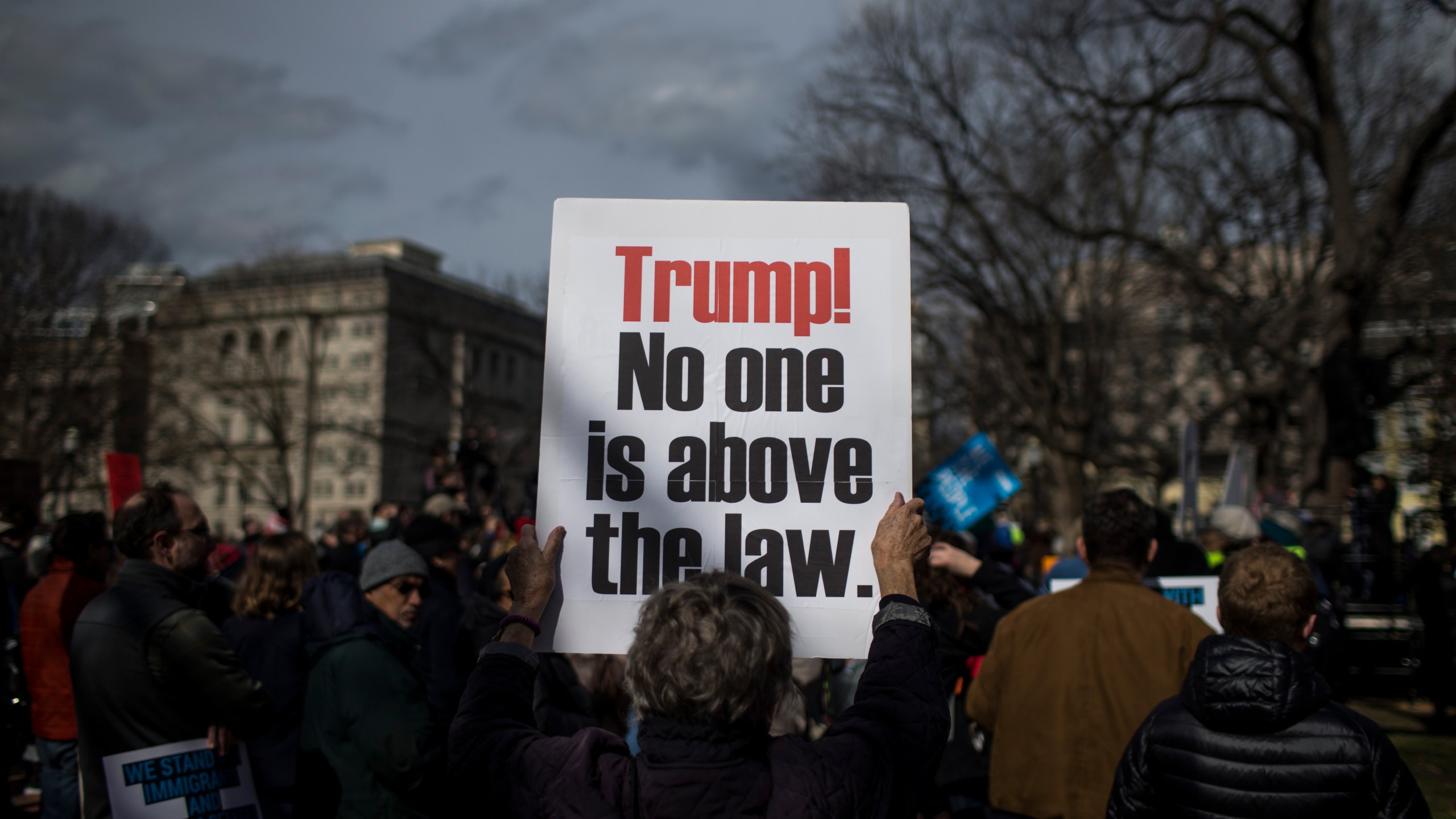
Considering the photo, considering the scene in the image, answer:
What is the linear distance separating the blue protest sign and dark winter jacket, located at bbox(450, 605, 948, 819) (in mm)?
3808

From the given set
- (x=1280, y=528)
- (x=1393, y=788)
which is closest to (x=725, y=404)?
(x=1393, y=788)

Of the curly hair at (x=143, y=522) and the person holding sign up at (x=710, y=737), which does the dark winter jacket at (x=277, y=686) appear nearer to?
the curly hair at (x=143, y=522)

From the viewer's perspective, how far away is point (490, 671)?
2398 mm

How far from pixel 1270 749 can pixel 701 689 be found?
5.49 ft

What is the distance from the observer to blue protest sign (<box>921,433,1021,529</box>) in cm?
615

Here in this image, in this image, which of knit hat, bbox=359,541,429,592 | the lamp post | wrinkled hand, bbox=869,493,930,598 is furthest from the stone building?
wrinkled hand, bbox=869,493,930,598

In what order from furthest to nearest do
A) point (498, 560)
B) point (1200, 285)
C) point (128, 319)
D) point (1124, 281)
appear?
point (128, 319), point (1124, 281), point (1200, 285), point (498, 560)

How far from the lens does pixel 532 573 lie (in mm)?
2732

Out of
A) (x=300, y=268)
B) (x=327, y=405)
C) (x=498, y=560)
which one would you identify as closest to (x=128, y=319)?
(x=300, y=268)

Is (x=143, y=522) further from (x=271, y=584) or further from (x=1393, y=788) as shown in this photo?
(x=1393, y=788)

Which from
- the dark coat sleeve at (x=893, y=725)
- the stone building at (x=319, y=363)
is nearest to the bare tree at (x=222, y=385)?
the stone building at (x=319, y=363)

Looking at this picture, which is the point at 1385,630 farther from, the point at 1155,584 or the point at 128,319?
the point at 128,319

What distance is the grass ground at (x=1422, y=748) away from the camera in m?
7.74

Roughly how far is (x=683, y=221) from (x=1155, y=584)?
3.42 metres
